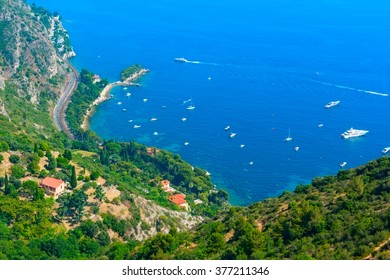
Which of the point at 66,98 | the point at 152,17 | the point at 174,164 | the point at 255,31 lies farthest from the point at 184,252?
the point at 152,17

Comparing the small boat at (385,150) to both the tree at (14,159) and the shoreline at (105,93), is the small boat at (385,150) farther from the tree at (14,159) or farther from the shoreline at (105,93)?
the tree at (14,159)

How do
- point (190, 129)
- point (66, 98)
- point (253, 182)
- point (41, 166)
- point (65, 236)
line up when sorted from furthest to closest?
point (66, 98)
point (190, 129)
point (253, 182)
point (41, 166)
point (65, 236)

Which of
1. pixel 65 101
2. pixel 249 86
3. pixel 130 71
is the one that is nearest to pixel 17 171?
A: pixel 65 101

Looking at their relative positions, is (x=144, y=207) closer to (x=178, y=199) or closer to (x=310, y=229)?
(x=178, y=199)

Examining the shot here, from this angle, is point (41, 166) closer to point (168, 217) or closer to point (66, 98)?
point (168, 217)

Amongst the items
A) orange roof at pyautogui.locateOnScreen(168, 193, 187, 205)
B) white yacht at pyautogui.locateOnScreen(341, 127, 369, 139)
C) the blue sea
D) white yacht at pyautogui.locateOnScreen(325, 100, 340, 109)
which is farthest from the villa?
white yacht at pyautogui.locateOnScreen(325, 100, 340, 109)
